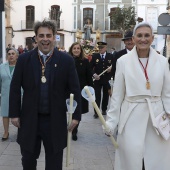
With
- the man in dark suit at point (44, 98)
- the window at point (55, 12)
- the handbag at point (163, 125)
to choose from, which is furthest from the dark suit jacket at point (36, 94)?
the window at point (55, 12)

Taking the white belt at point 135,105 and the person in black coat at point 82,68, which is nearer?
the white belt at point 135,105

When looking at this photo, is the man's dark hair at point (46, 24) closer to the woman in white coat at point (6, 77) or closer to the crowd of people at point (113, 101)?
the crowd of people at point (113, 101)

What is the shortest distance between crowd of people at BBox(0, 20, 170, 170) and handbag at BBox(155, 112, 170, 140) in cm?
4

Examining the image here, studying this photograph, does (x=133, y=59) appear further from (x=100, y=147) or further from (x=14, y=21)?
(x=14, y=21)

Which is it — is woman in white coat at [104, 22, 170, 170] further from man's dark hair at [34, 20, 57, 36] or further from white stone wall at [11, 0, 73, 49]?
white stone wall at [11, 0, 73, 49]

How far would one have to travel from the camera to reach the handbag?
3.36 metres

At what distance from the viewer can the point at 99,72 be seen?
926 cm

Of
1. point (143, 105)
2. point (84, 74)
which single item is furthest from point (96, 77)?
point (143, 105)

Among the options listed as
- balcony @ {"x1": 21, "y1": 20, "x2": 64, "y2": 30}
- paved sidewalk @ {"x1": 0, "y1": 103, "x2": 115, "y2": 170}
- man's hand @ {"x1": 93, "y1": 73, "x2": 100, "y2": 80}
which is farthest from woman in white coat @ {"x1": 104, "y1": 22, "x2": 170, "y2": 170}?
balcony @ {"x1": 21, "y1": 20, "x2": 64, "y2": 30}

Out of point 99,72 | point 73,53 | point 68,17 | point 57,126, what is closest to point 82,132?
point 73,53

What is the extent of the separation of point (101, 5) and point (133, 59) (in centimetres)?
4308

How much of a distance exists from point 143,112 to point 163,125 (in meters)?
0.22

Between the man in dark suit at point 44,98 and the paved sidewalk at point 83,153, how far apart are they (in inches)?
54.5

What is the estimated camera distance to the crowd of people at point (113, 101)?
339cm
